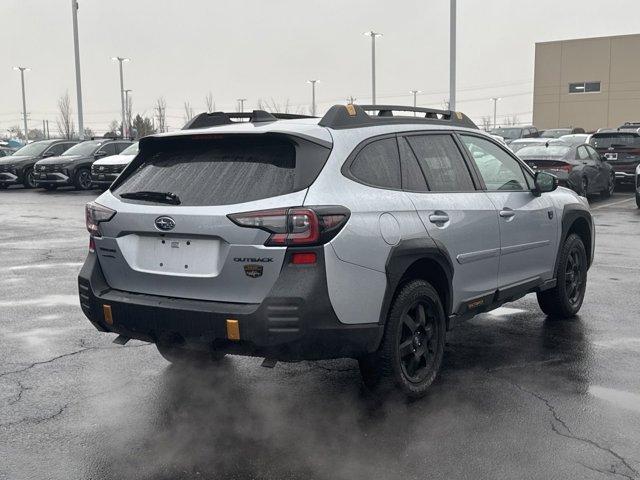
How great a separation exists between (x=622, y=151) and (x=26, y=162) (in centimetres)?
1913

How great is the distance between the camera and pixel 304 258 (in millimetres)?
3855

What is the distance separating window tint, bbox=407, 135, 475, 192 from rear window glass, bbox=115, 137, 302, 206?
1140mm

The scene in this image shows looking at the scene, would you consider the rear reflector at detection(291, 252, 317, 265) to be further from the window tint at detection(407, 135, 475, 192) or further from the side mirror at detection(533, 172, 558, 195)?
the side mirror at detection(533, 172, 558, 195)

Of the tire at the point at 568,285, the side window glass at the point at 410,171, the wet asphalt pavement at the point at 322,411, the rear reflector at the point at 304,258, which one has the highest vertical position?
the side window glass at the point at 410,171

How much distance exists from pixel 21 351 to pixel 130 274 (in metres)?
1.92

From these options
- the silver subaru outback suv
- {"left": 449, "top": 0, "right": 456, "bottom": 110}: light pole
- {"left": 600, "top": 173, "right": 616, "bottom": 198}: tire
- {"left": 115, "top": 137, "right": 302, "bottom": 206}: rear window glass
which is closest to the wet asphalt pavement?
the silver subaru outback suv

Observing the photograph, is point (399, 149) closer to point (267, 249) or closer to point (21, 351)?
point (267, 249)

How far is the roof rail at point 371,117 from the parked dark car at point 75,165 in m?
20.1

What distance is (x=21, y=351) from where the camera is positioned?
18.7 feet

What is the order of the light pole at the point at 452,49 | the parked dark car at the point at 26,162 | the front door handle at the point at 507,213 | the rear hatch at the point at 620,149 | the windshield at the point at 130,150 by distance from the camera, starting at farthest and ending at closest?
the light pole at the point at 452,49, the parked dark car at the point at 26,162, the windshield at the point at 130,150, the rear hatch at the point at 620,149, the front door handle at the point at 507,213

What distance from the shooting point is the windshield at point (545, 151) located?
1717 cm

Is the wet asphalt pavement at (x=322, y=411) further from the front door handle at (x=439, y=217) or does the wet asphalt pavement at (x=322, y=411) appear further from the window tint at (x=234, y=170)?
the window tint at (x=234, y=170)

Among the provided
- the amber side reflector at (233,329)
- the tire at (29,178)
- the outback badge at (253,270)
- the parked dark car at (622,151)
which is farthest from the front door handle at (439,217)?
the tire at (29,178)

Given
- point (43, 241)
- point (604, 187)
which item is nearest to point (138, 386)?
point (43, 241)
